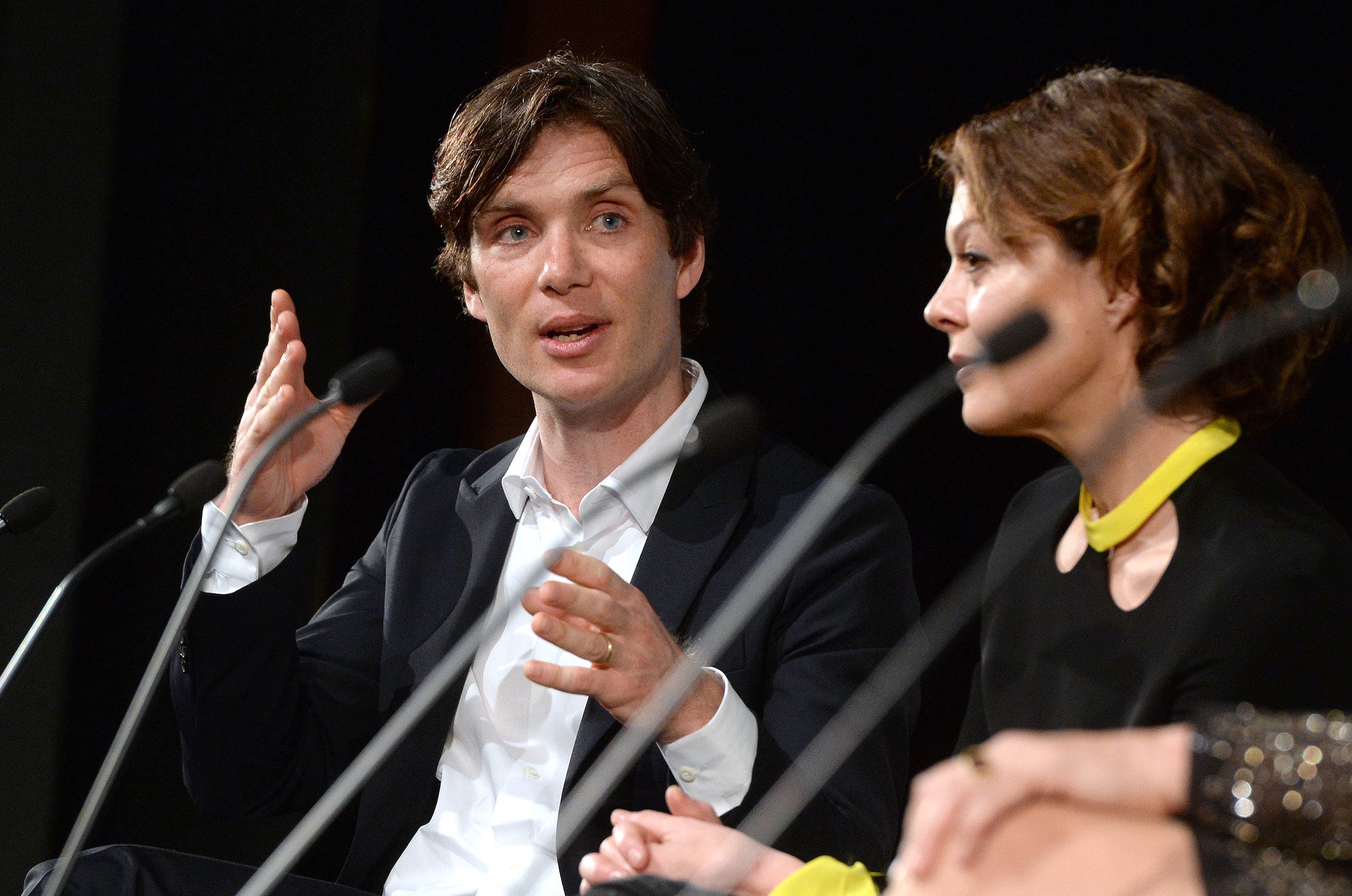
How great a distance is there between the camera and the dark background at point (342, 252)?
2.07 metres

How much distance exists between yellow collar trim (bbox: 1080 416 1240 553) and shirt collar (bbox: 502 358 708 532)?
600 mm

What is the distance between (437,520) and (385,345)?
3.06 ft

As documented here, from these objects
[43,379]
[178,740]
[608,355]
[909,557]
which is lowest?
[178,740]

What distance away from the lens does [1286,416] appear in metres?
1.19

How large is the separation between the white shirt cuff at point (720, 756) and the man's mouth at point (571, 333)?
519 mm

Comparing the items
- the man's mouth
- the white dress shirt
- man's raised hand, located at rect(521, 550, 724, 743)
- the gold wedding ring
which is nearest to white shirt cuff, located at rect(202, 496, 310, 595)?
the white dress shirt

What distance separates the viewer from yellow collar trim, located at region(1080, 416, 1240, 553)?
1.08 m

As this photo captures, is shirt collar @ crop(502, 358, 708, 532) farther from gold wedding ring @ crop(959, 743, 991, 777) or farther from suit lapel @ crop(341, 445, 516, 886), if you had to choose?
gold wedding ring @ crop(959, 743, 991, 777)

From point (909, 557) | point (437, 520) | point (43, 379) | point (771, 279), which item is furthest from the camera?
point (43, 379)

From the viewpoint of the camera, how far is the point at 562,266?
1.66 m

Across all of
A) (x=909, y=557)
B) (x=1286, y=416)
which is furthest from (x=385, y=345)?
(x=1286, y=416)

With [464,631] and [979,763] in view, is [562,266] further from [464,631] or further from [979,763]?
[979,763]

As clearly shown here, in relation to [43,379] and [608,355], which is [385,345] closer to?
[43,379]

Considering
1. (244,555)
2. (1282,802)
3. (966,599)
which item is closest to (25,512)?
(244,555)
